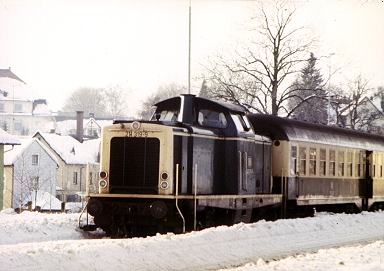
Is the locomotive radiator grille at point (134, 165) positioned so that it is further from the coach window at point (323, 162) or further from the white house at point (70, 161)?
the white house at point (70, 161)

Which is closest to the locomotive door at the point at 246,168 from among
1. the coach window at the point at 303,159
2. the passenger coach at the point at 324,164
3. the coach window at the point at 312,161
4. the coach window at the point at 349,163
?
the passenger coach at the point at 324,164

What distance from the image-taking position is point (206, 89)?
40.4 metres

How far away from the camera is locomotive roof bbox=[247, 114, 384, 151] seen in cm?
2078

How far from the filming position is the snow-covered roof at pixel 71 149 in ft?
237

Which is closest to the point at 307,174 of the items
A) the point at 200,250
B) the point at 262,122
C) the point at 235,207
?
the point at 262,122

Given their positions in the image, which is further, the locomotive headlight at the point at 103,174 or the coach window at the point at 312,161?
the coach window at the point at 312,161

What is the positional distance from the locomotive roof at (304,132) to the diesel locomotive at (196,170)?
0.04 meters

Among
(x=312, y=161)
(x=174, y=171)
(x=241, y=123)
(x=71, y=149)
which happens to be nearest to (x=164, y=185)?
(x=174, y=171)

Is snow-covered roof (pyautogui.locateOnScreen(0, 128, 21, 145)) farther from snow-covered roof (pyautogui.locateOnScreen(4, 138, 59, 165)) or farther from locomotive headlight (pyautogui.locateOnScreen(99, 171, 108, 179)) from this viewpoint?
locomotive headlight (pyautogui.locateOnScreen(99, 171, 108, 179))

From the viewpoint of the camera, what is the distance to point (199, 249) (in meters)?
12.3

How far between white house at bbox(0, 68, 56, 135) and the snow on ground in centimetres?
5410

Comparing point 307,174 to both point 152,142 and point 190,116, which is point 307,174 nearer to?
point 190,116

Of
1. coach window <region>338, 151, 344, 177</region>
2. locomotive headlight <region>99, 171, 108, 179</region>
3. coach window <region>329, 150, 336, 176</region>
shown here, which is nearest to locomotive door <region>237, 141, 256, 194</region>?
locomotive headlight <region>99, 171, 108, 179</region>

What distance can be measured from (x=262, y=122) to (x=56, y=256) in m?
12.1
